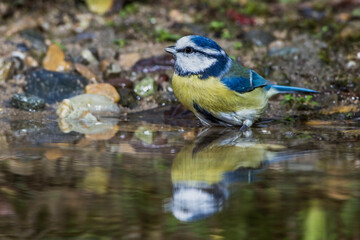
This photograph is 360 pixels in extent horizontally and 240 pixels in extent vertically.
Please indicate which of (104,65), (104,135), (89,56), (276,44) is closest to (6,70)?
(89,56)

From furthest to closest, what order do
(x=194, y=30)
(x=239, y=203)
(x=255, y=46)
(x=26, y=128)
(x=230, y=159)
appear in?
(x=194, y=30), (x=255, y=46), (x=26, y=128), (x=230, y=159), (x=239, y=203)

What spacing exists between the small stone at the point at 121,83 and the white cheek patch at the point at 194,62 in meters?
1.60

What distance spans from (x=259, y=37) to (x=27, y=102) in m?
3.37

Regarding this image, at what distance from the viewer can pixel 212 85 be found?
4.71 metres

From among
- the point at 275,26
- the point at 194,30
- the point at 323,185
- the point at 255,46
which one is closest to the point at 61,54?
the point at 194,30

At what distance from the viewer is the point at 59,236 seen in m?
2.20

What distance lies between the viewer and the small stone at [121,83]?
6.32m

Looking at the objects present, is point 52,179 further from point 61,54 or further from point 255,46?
point 255,46

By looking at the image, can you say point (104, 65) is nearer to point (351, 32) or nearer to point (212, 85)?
point (212, 85)

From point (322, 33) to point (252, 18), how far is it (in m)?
1.19

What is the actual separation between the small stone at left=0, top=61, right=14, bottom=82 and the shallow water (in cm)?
211

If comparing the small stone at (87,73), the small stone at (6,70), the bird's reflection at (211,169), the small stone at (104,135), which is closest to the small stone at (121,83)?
the small stone at (87,73)

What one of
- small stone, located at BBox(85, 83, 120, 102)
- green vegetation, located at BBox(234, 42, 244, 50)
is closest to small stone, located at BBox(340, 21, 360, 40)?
green vegetation, located at BBox(234, 42, 244, 50)

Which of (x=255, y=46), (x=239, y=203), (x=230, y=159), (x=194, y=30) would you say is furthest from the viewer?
(x=194, y=30)
